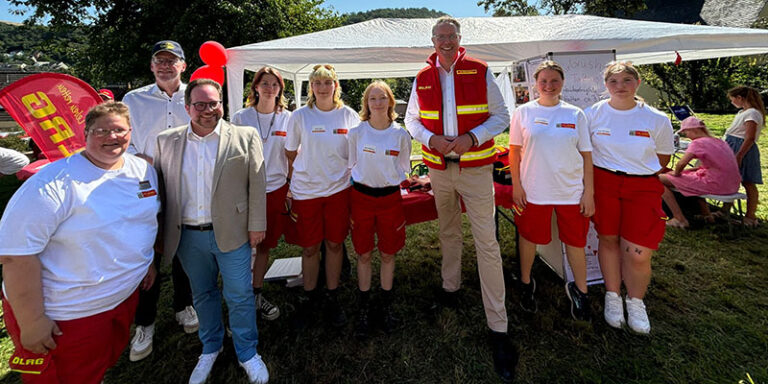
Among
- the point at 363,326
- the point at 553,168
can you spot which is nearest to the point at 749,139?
the point at 553,168

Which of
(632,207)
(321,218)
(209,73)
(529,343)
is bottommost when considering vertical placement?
(529,343)

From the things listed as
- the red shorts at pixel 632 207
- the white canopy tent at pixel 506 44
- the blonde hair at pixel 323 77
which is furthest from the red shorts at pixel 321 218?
the red shorts at pixel 632 207

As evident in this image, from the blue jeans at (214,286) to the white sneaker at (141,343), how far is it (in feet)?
1.88

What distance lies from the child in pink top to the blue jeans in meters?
5.10

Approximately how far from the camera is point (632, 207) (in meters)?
2.39

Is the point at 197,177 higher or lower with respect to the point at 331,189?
higher

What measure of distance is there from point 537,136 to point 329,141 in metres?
1.45

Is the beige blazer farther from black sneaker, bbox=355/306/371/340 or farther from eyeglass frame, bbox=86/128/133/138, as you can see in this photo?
black sneaker, bbox=355/306/371/340

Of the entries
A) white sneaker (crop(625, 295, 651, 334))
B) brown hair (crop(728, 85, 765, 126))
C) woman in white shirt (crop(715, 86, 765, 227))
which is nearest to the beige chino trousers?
white sneaker (crop(625, 295, 651, 334))

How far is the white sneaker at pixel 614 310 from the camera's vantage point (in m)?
2.48

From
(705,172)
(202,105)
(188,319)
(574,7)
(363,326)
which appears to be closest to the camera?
(202,105)

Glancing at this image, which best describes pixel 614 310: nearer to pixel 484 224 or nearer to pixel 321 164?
pixel 484 224

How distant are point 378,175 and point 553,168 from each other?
1211 millimetres

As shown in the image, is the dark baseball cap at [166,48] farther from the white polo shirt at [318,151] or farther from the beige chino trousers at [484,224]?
the beige chino trousers at [484,224]
